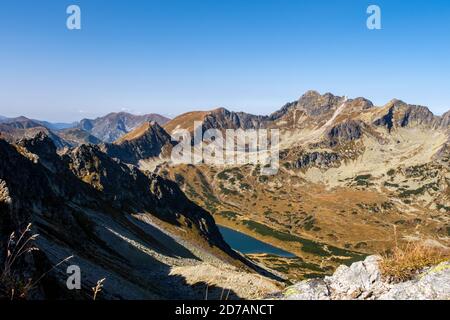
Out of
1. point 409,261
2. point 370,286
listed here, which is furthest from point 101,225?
point 409,261

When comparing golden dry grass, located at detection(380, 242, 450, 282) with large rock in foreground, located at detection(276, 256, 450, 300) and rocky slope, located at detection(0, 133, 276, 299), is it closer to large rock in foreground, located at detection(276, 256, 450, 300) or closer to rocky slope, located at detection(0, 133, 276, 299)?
large rock in foreground, located at detection(276, 256, 450, 300)

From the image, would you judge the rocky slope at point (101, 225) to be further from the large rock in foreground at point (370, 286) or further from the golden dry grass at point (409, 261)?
the golden dry grass at point (409, 261)

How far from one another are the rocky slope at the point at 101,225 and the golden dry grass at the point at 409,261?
15.7 meters

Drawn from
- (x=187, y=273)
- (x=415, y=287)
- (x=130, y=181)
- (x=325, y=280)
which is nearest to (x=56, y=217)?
(x=187, y=273)

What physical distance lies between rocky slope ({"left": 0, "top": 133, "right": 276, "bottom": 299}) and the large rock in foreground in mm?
13080

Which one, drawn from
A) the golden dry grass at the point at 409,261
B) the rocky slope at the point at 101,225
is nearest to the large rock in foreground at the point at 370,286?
the golden dry grass at the point at 409,261

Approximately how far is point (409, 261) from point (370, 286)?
5.12 ft

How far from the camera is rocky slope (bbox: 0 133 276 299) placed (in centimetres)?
2716

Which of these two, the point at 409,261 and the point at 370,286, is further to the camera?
the point at 370,286

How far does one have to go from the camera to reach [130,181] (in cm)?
15025

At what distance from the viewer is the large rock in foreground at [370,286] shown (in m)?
10.7

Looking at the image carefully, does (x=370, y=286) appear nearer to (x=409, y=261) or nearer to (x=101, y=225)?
(x=409, y=261)

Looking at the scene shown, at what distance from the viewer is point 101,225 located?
81.1 metres
